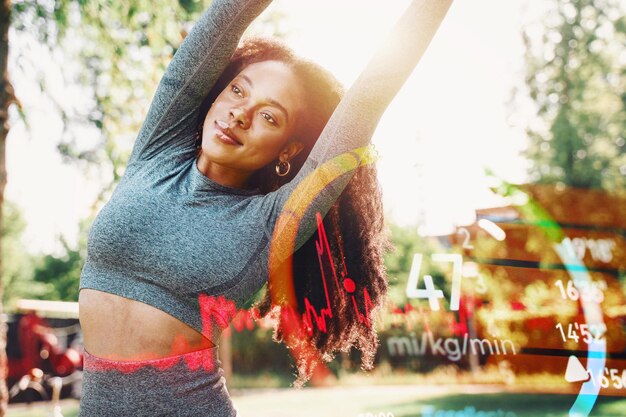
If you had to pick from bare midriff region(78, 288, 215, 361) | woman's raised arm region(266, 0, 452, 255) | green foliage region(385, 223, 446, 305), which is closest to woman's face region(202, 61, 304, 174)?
woman's raised arm region(266, 0, 452, 255)

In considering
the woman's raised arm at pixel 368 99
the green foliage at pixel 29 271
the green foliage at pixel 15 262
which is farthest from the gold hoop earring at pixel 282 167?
the green foliage at pixel 15 262

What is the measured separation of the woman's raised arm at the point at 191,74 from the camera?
1.55 meters

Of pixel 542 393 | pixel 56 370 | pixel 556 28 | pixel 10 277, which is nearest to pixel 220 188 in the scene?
pixel 542 393

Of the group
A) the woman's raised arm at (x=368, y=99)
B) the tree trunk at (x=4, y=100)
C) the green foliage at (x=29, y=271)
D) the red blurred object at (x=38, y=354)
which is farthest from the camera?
the green foliage at (x=29, y=271)

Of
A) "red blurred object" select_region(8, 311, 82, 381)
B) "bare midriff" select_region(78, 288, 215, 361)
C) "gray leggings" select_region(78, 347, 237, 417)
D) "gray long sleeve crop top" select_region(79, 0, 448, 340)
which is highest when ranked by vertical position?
"gray long sleeve crop top" select_region(79, 0, 448, 340)

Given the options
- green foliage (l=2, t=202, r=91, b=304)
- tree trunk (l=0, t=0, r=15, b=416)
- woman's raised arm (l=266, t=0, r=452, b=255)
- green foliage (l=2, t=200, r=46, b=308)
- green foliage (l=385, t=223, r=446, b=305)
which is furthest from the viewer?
green foliage (l=2, t=202, r=91, b=304)

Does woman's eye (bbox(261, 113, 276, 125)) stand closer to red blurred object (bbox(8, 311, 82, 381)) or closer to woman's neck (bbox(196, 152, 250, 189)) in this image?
woman's neck (bbox(196, 152, 250, 189))

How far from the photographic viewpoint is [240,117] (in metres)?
1.56

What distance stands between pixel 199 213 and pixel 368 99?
473 millimetres

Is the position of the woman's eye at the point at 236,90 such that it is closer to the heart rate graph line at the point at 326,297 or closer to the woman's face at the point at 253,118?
the woman's face at the point at 253,118

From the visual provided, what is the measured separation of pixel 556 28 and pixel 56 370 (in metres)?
14.5

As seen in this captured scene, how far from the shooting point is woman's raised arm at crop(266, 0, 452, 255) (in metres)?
1.29

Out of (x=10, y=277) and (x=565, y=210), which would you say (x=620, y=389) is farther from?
(x=10, y=277)

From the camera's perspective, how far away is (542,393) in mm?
10383
